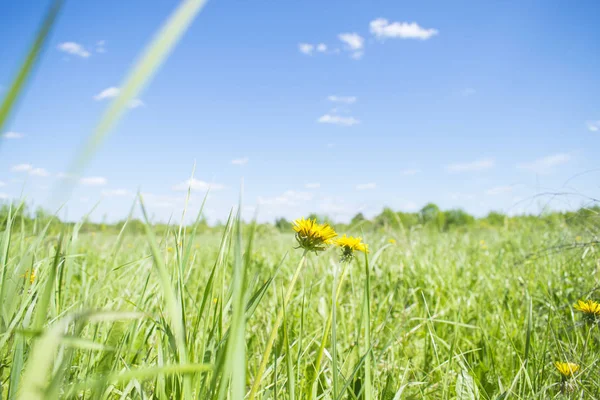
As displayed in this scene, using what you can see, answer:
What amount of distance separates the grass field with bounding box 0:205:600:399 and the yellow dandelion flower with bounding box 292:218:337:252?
9 cm

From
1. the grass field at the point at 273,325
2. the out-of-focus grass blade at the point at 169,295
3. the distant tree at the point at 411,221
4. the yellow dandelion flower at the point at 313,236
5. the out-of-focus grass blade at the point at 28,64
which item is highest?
the distant tree at the point at 411,221

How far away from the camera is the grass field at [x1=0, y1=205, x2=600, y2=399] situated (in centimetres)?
59

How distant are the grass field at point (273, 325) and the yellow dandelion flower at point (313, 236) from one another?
91 millimetres

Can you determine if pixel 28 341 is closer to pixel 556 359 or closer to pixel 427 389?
pixel 427 389

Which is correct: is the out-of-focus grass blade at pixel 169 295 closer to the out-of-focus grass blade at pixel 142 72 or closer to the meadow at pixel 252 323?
the meadow at pixel 252 323

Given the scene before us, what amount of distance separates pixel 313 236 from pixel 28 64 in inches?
30.7

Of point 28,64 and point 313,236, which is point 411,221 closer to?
point 313,236

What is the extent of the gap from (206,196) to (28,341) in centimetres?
58

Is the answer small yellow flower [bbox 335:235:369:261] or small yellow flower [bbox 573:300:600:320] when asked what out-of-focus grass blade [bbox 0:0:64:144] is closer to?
small yellow flower [bbox 335:235:369:261]

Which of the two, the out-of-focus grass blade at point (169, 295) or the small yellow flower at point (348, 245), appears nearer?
the out-of-focus grass blade at point (169, 295)

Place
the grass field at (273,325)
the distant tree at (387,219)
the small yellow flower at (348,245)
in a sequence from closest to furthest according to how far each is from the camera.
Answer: the grass field at (273,325)
the small yellow flower at (348,245)
the distant tree at (387,219)

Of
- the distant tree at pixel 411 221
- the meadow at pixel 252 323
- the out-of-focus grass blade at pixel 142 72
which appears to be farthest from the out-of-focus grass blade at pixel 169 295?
→ the distant tree at pixel 411 221

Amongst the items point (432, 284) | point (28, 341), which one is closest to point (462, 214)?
point (432, 284)

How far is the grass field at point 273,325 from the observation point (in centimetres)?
59
